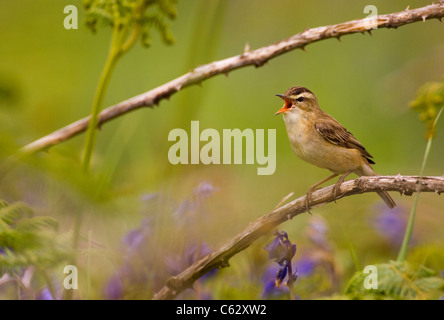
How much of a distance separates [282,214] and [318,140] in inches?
22.7

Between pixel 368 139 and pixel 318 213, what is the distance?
0.74 meters

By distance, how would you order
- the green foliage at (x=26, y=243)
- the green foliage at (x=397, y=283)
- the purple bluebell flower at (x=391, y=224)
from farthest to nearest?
the purple bluebell flower at (x=391, y=224)
the green foliage at (x=397, y=283)
the green foliage at (x=26, y=243)

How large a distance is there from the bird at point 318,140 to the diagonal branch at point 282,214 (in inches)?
14.8

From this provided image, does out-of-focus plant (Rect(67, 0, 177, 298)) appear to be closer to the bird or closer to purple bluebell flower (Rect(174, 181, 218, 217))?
purple bluebell flower (Rect(174, 181, 218, 217))

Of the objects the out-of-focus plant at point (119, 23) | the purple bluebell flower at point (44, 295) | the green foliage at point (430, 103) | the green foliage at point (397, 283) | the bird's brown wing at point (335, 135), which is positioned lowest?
the green foliage at point (397, 283)

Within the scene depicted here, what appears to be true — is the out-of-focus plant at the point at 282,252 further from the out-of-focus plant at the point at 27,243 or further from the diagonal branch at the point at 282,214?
the out-of-focus plant at the point at 27,243

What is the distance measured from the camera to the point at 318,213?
2.91 metres

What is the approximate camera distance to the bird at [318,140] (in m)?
2.38

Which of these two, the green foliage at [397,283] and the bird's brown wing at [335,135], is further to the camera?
the bird's brown wing at [335,135]

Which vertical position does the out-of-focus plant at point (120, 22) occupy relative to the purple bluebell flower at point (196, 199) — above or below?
above

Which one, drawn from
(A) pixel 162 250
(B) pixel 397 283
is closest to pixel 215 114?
(A) pixel 162 250

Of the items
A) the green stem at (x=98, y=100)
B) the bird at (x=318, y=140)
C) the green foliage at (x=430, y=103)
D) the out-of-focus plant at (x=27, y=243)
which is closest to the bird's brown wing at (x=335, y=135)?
the bird at (x=318, y=140)

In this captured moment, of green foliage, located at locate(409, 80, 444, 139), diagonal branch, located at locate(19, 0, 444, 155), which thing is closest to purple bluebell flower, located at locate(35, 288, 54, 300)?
diagonal branch, located at locate(19, 0, 444, 155)
